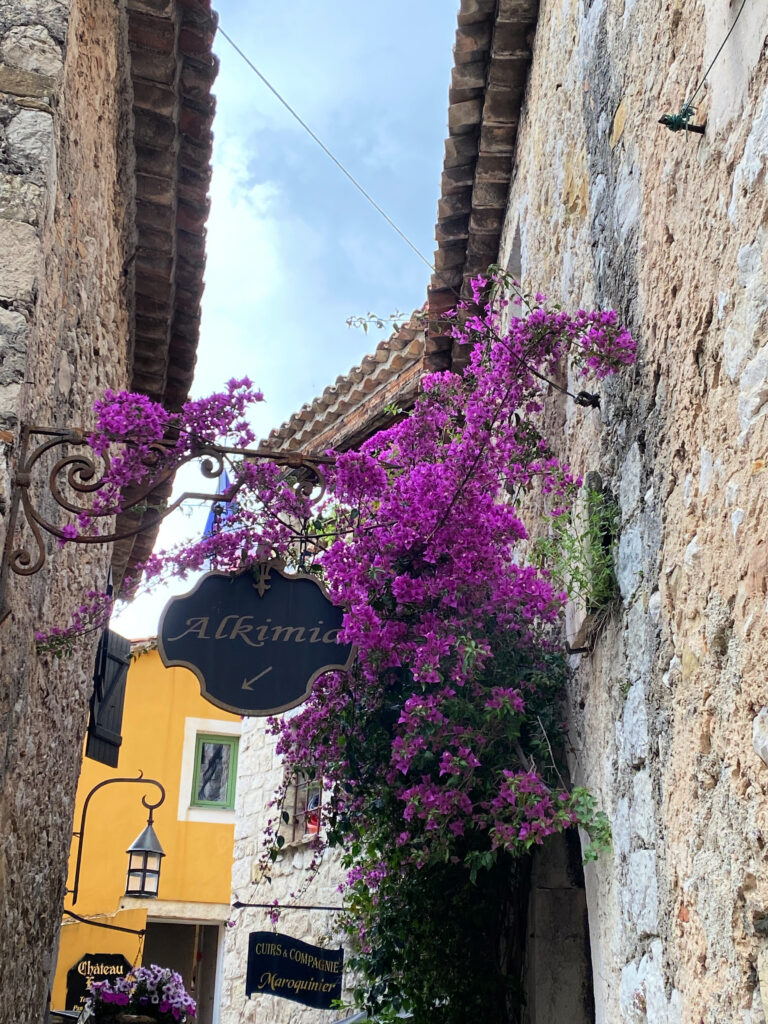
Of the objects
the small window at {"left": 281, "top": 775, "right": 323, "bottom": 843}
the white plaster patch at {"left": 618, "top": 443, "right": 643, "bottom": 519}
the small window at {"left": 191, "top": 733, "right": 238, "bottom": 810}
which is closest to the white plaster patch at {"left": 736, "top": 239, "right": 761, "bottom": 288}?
the white plaster patch at {"left": 618, "top": 443, "right": 643, "bottom": 519}

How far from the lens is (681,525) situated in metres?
2.82

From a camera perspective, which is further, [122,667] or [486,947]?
[122,667]

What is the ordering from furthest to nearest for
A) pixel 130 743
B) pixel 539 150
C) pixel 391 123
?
pixel 391 123
pixel 130 743
pixel 539 150

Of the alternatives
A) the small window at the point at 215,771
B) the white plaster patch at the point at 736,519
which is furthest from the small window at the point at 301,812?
the white plaster patch at the point at 736,519

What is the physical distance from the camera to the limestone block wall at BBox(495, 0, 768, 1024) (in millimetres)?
2346

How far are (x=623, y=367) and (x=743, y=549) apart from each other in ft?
3.93

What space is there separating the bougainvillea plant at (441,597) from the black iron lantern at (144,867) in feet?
17.9

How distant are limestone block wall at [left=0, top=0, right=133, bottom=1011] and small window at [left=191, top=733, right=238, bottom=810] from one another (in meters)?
9.59

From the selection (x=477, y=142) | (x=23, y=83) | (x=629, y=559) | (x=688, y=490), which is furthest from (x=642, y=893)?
(x=477, y=142)

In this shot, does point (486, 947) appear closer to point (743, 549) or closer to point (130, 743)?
point (743, 549)

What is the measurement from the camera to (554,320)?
3.74 metres

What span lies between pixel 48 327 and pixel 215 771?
12.4 meters

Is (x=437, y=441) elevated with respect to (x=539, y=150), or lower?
lower

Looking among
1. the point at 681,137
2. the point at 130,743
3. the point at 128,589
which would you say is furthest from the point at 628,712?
the point at 130,743
